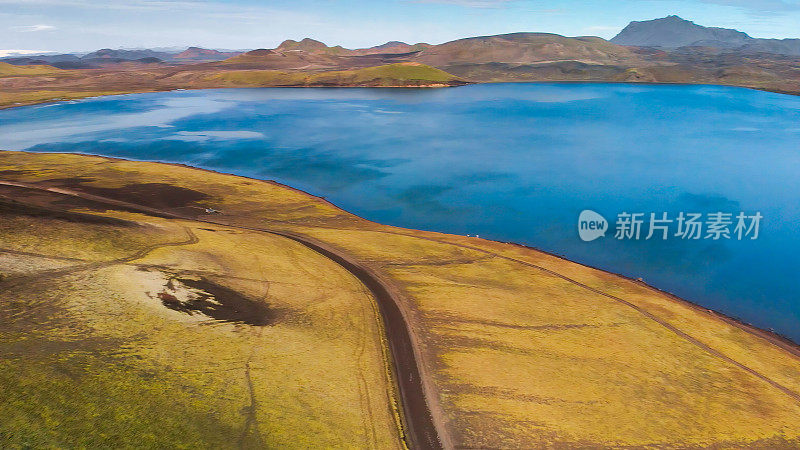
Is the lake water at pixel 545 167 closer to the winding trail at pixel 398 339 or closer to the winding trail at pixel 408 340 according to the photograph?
the winding trail at pixel 408 340

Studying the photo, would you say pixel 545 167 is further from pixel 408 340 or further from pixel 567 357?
pixel 408 340

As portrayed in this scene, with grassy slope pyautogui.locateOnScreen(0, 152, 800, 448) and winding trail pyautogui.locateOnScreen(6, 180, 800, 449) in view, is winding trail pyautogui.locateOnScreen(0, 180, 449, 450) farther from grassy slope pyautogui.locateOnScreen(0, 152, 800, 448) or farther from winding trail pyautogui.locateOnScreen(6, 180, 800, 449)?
grassy slope pyautogui.locateOnScreen(0, 152, 800, 448)

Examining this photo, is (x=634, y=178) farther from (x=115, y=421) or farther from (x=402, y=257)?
(x=115, y=421)

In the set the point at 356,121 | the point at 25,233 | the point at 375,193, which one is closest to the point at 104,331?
the point at 25,233
